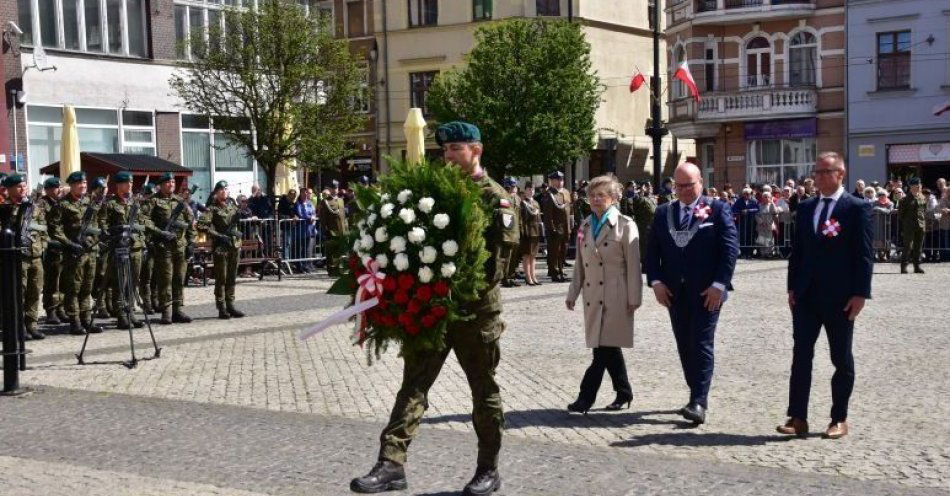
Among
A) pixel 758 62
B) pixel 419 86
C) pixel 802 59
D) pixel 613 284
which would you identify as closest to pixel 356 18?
pixel 419 86

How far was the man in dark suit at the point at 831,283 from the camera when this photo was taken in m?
8.02

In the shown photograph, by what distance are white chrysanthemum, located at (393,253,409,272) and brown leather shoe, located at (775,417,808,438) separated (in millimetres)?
3232

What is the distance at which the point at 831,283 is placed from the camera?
26.5ft

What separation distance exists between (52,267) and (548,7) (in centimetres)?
3817

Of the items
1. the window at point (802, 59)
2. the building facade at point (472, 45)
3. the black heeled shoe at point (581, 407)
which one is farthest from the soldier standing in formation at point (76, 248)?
the building facade at point (472, 45)

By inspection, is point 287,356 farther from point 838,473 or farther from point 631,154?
point 631,154

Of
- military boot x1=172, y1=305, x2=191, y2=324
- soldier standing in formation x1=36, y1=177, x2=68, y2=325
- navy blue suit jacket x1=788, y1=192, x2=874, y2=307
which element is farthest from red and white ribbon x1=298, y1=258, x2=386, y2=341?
military boot x1=172, y1=305, x2=191, y2=324

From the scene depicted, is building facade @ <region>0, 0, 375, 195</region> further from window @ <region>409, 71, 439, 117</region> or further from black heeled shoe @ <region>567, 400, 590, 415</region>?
black heeled shoe @ <region>567, 400, 590, 415</region>

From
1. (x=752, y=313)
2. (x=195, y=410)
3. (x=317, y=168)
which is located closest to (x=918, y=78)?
(x=317, y=168)

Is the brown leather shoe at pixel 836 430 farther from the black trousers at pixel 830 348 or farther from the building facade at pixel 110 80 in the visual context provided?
the building facade at pixel 110 80

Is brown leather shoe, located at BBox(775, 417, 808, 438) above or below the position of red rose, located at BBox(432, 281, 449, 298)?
below

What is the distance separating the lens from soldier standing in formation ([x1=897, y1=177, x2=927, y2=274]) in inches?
928

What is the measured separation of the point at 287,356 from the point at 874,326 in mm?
6886

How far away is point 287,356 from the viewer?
1258 cm
